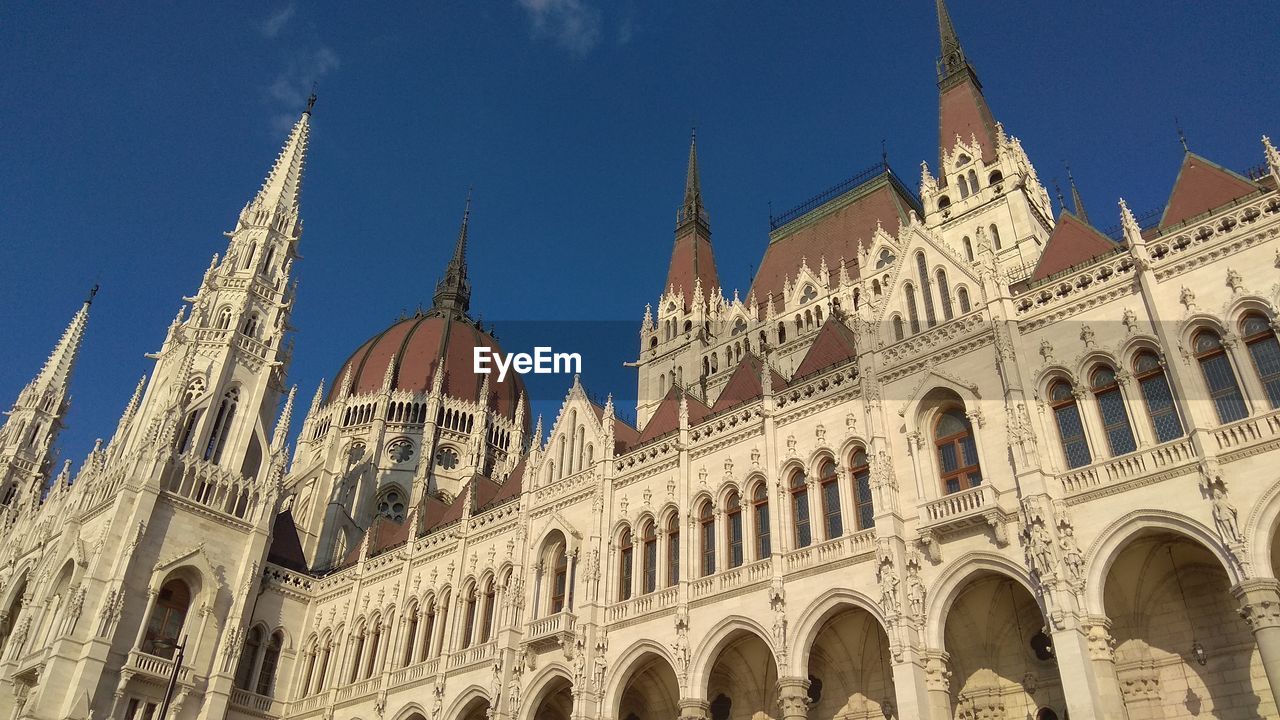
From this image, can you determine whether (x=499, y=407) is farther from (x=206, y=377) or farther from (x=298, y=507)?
(x=206, y=377)

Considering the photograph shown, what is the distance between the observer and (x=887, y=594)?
20.1m

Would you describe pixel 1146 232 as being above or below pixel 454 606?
above

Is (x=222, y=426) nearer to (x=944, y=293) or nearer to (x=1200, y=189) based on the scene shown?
(x=944, y=293)

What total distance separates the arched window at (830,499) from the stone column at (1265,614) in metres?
8.37

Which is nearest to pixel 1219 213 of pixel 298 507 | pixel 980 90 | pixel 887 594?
pixel 887 594

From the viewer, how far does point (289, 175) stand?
46219mm

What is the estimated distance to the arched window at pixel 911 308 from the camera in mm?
23984

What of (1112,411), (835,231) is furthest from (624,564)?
(835,231)

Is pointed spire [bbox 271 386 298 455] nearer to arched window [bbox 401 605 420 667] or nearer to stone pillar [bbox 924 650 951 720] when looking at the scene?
arched window [bbox 401 605 420 667]

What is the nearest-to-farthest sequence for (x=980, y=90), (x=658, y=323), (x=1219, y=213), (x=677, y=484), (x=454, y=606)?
(x=1219, y=213) < (x=677, y=484) < (x=454, y=606) < (x=980, y=90) < (x=658, y=323)

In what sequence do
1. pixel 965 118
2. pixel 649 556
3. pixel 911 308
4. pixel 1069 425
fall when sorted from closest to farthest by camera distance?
pixel 1069 425 → pixel 911 308 → pixel 649 556 → pixel 965 118

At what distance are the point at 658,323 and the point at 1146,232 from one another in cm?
2357

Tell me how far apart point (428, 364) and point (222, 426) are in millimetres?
22383

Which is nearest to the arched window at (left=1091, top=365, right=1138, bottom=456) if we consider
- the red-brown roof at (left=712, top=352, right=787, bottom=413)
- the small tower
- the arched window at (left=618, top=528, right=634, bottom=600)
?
the red-brown roof at (left=712, top=352, right=787, bottom=413)
